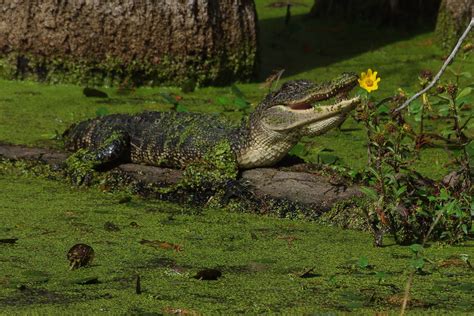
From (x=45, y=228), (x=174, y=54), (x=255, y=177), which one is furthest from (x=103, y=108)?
(x=45, y=228)

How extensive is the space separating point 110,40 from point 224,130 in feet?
7.72

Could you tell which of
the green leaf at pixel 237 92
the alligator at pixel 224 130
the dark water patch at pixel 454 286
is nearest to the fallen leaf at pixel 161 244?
the dark water patch at pixel 454 286

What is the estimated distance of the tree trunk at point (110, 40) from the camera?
903 cm

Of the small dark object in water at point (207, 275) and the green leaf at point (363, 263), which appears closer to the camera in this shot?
the small dark object in water at point (207, 275)

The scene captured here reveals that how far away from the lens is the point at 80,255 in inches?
201

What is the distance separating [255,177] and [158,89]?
8.78 feet

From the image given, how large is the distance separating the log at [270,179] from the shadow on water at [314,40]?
299cm

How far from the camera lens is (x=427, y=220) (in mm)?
5836

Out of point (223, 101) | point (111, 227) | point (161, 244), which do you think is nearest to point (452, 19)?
point (223, 101)

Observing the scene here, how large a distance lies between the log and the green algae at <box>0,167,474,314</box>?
0.51ft

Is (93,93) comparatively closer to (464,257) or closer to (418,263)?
(464,257)

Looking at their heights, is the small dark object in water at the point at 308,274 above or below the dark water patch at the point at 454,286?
below

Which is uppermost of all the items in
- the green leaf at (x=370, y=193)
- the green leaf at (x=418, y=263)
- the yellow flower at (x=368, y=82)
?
the yellow flower at (x=368, y=82)

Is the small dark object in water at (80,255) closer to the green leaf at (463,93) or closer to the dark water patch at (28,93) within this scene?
the green leaf at (463,93)
